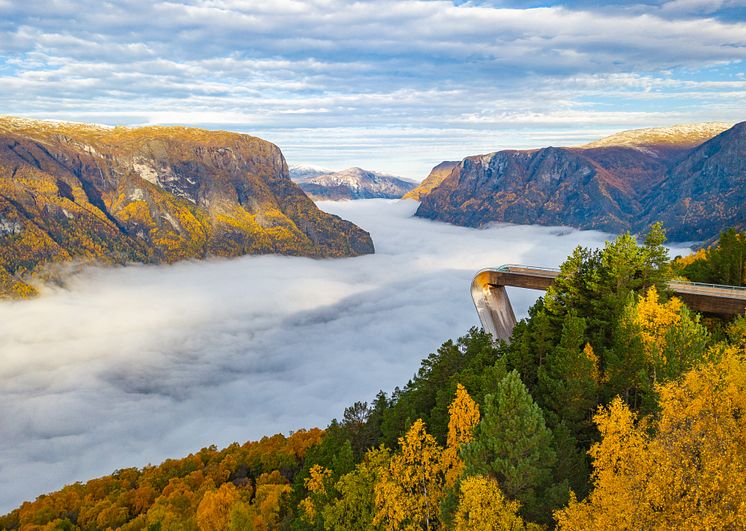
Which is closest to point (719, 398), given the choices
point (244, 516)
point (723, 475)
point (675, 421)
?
point (675, 421)

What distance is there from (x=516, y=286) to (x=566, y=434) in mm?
53564

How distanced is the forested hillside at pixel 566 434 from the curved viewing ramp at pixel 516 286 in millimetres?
3516

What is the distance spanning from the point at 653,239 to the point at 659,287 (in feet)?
18.5

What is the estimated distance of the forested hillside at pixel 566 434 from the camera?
68.9 feet

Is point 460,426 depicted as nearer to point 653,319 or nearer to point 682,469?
point 682,469

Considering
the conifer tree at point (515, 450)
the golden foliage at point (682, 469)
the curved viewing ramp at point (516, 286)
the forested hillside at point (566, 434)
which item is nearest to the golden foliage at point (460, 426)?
the forested hillside at point (566, 434)

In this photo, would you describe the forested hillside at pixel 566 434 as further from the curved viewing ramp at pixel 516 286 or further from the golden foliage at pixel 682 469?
the curved viewing ramp at pixel 516 286

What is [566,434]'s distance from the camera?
120 feet

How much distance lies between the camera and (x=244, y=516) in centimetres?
6419

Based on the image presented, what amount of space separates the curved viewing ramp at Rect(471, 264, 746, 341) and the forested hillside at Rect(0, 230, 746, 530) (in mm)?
3516

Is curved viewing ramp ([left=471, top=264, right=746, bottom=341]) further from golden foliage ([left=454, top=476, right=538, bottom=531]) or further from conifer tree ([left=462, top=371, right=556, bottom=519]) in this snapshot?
golden foliage ([left=454, top=476, right=538, bottom=531])

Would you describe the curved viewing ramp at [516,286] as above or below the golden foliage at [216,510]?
above

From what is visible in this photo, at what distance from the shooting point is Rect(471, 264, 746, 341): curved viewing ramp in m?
63.1

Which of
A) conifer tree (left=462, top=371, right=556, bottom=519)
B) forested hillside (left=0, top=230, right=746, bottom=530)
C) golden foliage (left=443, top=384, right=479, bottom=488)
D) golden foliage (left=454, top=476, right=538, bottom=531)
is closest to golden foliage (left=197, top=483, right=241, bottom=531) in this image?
forested hillside (left=0, top=230, right=746, bottom=530)
